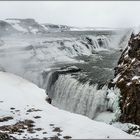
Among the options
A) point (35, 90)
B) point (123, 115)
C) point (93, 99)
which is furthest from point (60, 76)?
point (123, 115)

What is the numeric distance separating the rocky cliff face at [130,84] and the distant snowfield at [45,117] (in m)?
4.85

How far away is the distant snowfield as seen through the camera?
16.0m

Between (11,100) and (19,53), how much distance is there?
2983cm

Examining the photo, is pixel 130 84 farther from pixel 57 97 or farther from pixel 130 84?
pixel 57 97

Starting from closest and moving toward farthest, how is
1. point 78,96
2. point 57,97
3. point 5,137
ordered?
point 5,137, point 78,96, point 57,97

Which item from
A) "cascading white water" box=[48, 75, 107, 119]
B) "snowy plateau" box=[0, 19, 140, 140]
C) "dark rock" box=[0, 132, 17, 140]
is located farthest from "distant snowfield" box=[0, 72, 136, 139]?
"cascading white water" box=[48, 75, 107, 119]

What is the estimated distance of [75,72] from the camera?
3688 cm

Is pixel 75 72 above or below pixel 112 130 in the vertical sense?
above

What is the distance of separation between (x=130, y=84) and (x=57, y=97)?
11328 millimetres

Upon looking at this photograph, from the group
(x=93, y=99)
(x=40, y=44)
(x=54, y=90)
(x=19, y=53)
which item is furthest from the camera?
(x=40, y=44)

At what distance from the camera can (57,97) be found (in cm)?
3369

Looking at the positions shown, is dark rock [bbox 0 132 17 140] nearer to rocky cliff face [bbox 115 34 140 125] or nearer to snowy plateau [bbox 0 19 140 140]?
snowy plateau [bbox 0 19 140 140]

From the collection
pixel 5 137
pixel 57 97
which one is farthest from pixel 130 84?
pixel 57 97

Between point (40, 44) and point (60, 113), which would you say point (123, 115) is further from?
point (40, 44)
